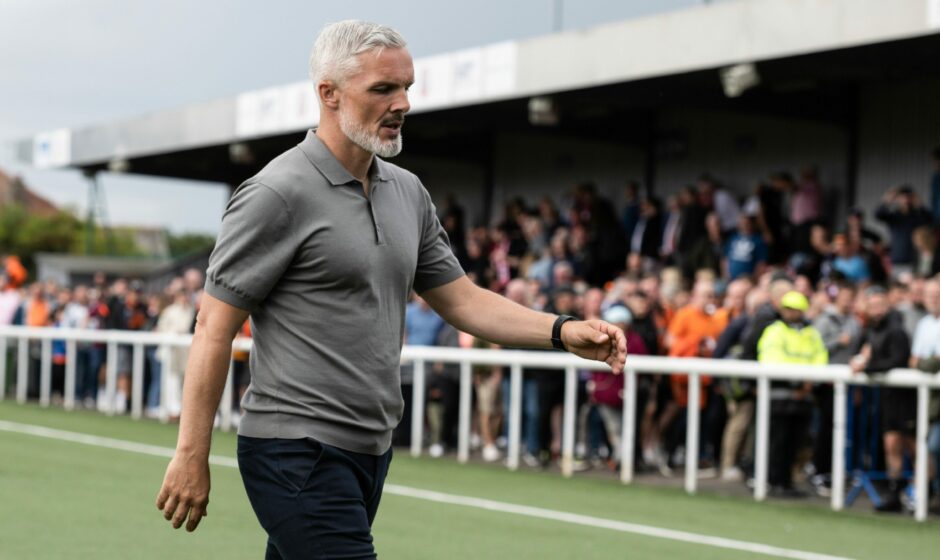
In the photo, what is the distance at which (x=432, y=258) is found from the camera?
4277mm

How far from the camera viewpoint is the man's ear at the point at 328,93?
3869 mm

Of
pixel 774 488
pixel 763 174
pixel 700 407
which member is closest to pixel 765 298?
pixel 700 407

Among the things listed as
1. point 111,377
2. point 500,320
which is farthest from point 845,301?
point 111,377

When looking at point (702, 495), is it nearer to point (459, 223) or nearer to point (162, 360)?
point (162, 360)

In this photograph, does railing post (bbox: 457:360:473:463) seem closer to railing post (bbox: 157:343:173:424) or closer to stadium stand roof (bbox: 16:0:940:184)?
stadium stand roof (bbox: 16:0:940:184)

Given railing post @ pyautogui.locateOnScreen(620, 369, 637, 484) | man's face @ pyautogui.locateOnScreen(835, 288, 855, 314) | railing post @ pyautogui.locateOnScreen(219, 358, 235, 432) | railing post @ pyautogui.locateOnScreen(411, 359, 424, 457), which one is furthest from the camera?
railing post @ pyautogui.locateOnScreen(219, 358, 235, 432)

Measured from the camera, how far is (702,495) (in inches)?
480

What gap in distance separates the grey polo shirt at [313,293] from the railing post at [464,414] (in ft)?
35.0

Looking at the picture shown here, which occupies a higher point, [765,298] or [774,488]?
[765,298]

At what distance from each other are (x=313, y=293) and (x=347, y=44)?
64 centimetres

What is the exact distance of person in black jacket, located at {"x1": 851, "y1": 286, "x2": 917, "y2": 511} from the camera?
11234 millimetres

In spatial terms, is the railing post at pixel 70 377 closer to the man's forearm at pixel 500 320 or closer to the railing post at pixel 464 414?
the railing post at pixel 464 414

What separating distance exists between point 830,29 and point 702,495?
517 centimetres

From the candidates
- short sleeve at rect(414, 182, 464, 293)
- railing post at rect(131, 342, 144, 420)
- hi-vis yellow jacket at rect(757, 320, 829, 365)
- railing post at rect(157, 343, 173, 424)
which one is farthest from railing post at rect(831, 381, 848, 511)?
railing post at rect(131, 342, 144, 420)
